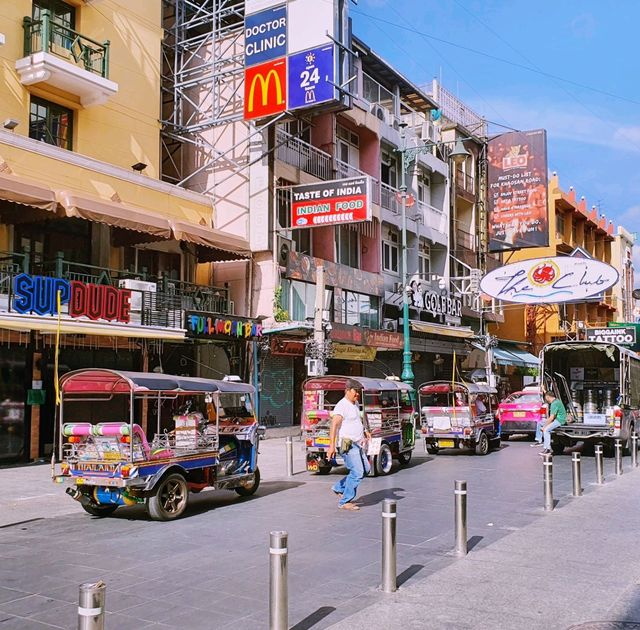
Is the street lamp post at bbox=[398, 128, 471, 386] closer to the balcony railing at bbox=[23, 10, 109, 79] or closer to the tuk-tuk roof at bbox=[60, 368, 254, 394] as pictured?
the balcony railing at bbox=[23, 10, 109, 79]

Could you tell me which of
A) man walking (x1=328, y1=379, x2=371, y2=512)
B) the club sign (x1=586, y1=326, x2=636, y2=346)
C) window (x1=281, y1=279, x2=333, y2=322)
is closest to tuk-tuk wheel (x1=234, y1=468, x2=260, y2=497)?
man walking (x1=328, y1=379, x2=371, y2=512)

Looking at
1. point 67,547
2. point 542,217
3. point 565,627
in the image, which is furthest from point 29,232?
point 542,217

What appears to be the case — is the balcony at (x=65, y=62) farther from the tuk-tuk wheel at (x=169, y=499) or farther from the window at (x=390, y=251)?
the window at (x=390, y=251)

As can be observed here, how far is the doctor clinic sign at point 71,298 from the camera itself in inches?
611

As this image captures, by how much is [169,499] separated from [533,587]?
5.74 metres

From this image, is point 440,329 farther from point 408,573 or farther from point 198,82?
point 408,573

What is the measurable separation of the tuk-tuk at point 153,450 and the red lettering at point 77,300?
529 centimetres

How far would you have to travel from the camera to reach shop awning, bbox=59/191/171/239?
16.5 meters

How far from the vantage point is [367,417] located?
15.3 metres

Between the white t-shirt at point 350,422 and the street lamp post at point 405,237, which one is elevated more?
the street lamp post at point 405,237

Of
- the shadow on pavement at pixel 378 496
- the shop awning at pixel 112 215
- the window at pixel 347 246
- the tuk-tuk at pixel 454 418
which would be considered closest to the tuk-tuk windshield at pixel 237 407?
the shadow on pavement at pixel 378 496

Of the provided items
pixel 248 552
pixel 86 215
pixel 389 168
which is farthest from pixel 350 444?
pixel 389 168

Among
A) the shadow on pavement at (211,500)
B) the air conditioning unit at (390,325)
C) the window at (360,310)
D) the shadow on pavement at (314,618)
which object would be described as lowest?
the shadow on pavement at (211,500)

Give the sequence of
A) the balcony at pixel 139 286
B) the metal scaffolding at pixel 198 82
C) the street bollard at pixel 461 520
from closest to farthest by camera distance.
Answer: the street bollard at pixel 461 520
the balcony at pixel 139 286
the metal scaffolding at pixel 198 82
